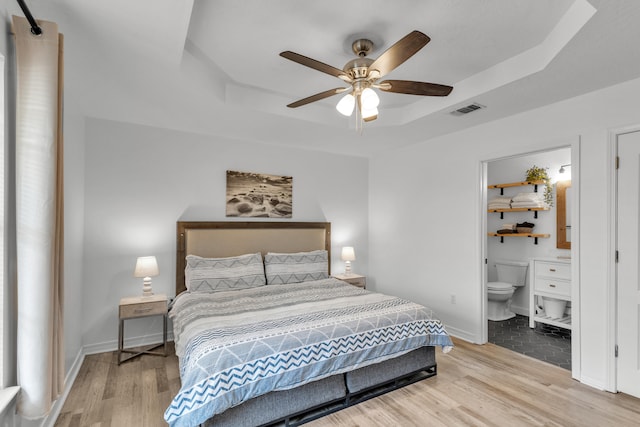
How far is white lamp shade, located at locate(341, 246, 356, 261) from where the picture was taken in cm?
463

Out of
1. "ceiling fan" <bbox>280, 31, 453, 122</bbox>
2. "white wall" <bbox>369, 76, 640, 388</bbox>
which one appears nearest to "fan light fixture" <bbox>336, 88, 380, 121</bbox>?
"ceiling fan" <bbox>280, 31, 453, 122</bbox>

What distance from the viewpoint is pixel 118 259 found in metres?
3.51

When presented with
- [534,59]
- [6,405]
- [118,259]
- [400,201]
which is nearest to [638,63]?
[534,59]

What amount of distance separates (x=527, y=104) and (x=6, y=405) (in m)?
A: 4.02

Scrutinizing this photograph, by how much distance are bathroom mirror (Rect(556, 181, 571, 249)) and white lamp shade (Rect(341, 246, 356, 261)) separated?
280 centimetres

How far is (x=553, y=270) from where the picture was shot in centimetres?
399

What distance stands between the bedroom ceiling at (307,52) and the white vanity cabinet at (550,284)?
1996mm

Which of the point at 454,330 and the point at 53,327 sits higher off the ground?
the point at 53,327

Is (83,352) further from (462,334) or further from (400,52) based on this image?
(462,334)

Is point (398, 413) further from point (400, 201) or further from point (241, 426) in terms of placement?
point (400, 201)

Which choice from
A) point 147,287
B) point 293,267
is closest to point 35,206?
point 147,287

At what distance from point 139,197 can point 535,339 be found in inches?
187

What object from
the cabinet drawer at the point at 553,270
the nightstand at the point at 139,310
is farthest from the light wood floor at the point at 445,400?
the cabinet drawer at the point at 553,270

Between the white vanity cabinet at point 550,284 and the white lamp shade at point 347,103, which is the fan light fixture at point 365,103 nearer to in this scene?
the white lamp shade at point 347,103
